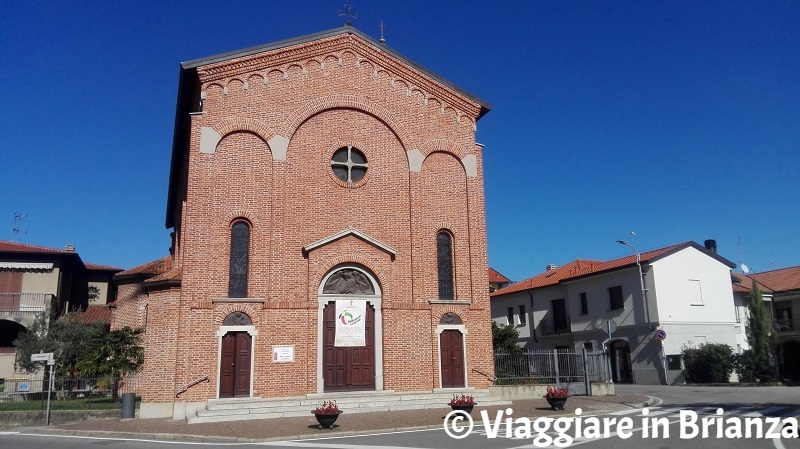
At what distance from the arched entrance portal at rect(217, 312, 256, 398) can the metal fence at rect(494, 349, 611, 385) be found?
8.34m

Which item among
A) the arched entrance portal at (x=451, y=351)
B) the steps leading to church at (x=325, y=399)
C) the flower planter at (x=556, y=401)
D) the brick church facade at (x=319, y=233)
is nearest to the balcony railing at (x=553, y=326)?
the brick church facade at (x=319, y=233)

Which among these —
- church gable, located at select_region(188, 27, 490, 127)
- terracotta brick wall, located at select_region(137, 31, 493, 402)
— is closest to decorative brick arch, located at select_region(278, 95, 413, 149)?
terracotta brick wall, located at select_region(137, 31, 493, 402)

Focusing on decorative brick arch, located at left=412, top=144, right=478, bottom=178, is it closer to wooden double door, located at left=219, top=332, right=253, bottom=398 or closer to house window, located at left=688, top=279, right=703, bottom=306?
wooden double door, located at left=219, top=332, right=253, bottom=398

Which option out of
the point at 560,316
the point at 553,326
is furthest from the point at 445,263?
the point at 553,326

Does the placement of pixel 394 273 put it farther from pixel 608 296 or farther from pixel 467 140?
pixel 608 296

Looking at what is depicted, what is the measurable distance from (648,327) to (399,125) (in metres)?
→ 18.2

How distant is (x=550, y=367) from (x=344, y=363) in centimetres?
828

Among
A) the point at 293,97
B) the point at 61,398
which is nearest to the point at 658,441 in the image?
the point at 293,97

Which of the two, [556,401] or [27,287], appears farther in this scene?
[27,287]

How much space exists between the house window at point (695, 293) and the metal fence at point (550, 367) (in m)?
10.9

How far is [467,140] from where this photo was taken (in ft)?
70.8

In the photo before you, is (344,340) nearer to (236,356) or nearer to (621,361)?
(236,356)

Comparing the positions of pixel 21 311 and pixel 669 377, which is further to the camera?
pixel 21 311

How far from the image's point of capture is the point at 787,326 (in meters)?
39.8
